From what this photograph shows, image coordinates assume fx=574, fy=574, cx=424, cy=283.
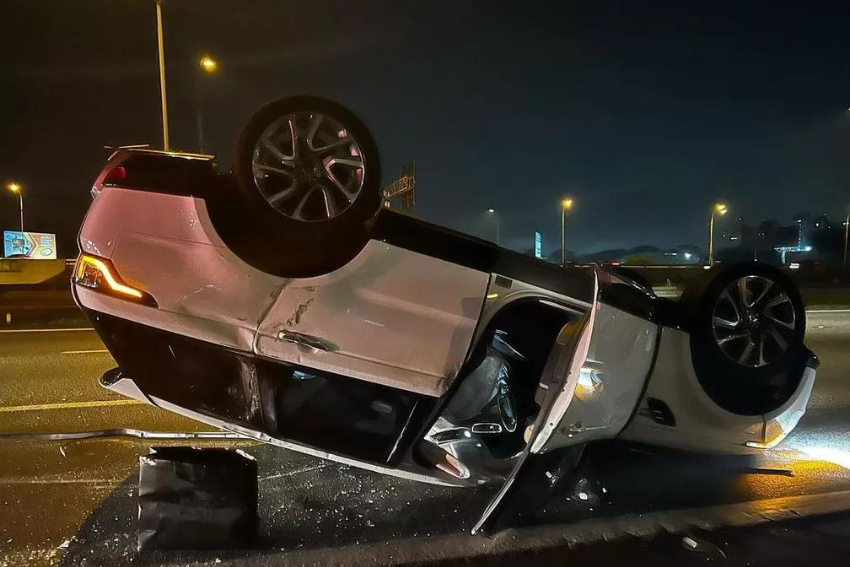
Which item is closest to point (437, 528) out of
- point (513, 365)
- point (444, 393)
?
point (444, 393)

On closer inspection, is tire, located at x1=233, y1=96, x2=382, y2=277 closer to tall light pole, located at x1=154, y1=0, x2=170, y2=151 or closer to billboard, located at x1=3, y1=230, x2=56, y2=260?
tall light pole, located at x1=154, y1=0, x2=170, y2=151

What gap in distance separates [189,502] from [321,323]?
1227mm

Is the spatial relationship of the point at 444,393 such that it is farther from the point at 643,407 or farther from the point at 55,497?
the point at 55,497

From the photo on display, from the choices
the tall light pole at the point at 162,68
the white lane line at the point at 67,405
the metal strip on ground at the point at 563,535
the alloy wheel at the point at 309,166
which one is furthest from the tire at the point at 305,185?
the tall light pole at the point at 162,68

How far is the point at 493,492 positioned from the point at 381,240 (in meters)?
2.04

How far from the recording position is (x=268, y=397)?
10.1 ft

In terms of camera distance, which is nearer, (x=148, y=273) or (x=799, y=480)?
(x=148, y=273)

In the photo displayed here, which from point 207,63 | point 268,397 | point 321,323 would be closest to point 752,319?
point 321,323

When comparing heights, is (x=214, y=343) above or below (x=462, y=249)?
below

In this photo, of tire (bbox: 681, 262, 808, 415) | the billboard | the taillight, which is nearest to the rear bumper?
the taillight

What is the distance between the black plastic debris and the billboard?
115 ft

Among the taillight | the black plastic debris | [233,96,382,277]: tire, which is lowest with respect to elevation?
the black plastic debris

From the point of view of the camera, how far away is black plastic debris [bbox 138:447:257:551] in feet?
10.1

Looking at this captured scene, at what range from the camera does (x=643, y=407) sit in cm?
367
